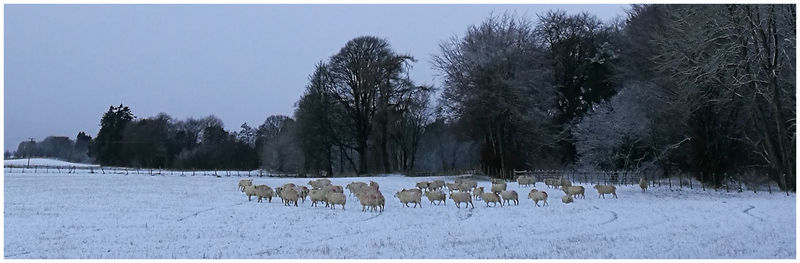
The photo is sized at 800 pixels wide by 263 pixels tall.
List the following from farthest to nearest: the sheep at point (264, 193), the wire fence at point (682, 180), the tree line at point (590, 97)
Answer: the wire fence at point (682, 180), the tree line at point (590, 97), the sheep at point (264, 193)

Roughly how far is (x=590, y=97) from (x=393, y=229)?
1189 inches

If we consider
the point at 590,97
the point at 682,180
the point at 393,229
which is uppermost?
the point at 590,97

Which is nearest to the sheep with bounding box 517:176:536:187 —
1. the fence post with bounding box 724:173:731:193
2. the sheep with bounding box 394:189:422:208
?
the fence post with bounding box 724:173:731:193

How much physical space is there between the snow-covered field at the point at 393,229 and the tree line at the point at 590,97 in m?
6.22

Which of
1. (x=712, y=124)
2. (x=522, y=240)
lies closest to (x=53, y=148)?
(x=712, y=124)

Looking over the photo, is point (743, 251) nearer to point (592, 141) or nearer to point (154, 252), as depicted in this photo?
point (154, 252)

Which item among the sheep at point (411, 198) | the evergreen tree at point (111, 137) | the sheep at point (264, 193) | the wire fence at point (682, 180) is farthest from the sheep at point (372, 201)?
the evergreen tree at point (111, 137)

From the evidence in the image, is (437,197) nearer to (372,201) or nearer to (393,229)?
(372,201)

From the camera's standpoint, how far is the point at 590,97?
4309 cm

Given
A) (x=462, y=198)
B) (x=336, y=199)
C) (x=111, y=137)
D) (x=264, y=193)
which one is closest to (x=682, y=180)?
(x=462, y=198)

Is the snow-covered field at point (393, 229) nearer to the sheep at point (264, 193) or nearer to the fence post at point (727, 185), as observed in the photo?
the sheep at point (264, 193)

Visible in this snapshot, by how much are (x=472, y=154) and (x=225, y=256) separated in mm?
47916

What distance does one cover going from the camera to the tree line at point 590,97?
2720 centimetres

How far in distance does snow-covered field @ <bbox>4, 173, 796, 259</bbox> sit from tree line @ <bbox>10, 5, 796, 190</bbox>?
6.22 m
